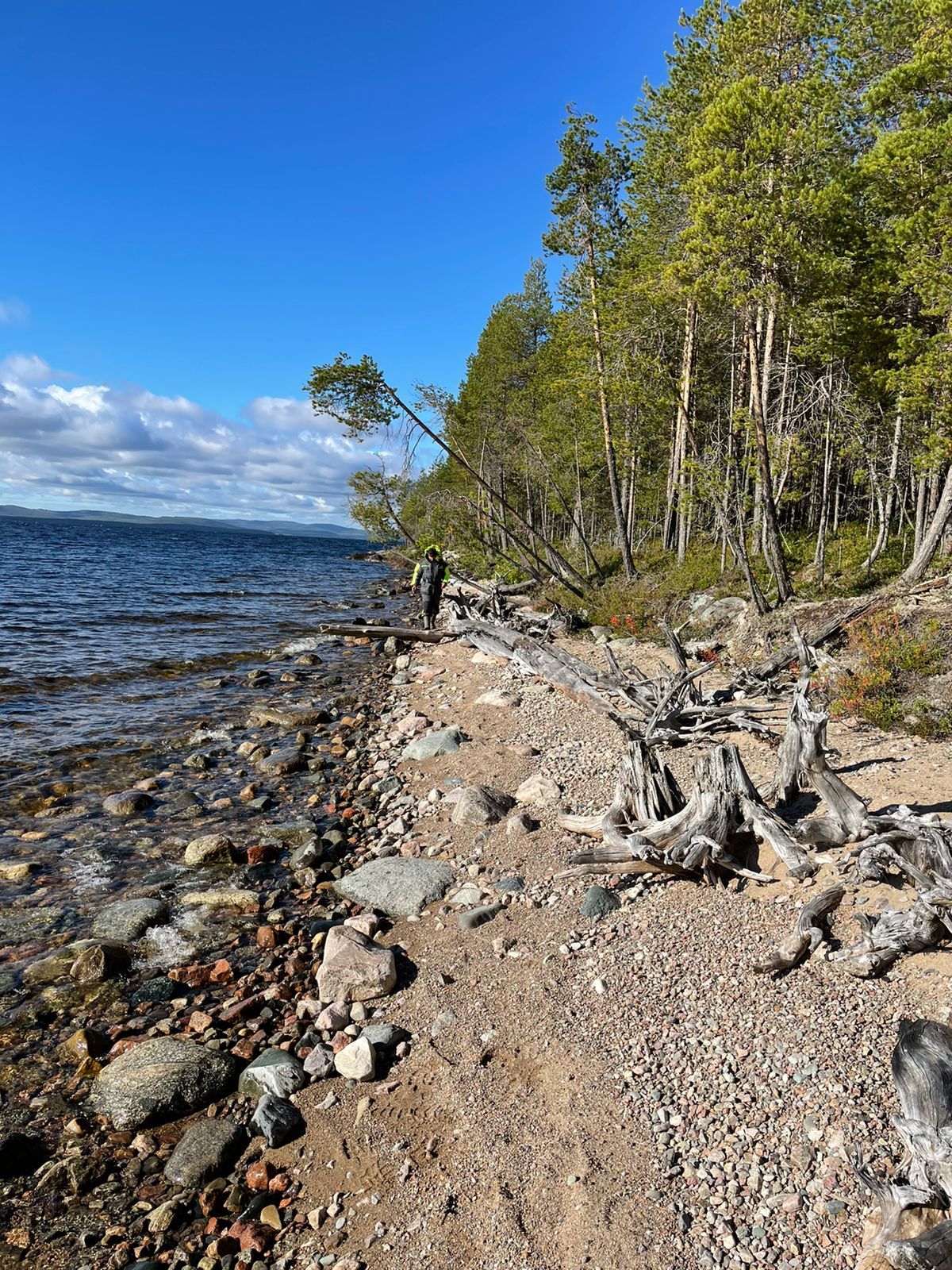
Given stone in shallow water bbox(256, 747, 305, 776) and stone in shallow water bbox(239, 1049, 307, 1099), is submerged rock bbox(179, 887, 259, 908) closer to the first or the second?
stone in shallow water bbox(239, 1049, 307, 1099)

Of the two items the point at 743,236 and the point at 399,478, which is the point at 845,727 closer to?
the point at 743,236

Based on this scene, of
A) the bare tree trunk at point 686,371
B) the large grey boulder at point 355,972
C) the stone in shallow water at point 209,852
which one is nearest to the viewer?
the large grey boulder at point 355,972

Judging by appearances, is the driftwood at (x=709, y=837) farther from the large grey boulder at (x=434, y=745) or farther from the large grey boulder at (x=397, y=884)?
the large grey boulder at (x=434, y=745)

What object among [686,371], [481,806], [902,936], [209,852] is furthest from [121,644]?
[902,936]

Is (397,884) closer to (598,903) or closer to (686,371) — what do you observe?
(598,903)

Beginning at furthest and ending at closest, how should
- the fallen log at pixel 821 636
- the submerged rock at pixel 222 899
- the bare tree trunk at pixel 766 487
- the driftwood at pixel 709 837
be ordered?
the bare tree trunk at pixel 766 487
the fallen log at pixel 821 636
the submerged rock at pixel 222 899
the driftwood at pixel 709 837

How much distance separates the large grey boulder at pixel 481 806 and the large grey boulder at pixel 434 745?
219cm

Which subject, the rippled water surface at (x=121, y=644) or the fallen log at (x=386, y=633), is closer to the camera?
the rippled water surface at (x=121, y=644)

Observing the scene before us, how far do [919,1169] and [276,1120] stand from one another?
371 centimetres

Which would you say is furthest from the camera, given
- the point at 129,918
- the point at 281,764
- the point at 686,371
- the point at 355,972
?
the point at 686,371

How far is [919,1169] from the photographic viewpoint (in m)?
3.14

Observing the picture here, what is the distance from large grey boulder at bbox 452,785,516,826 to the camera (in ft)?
27.0

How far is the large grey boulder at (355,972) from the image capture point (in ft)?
18.1

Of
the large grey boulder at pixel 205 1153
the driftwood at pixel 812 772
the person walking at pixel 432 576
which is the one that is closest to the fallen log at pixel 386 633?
the person walking at pixel 432 576
